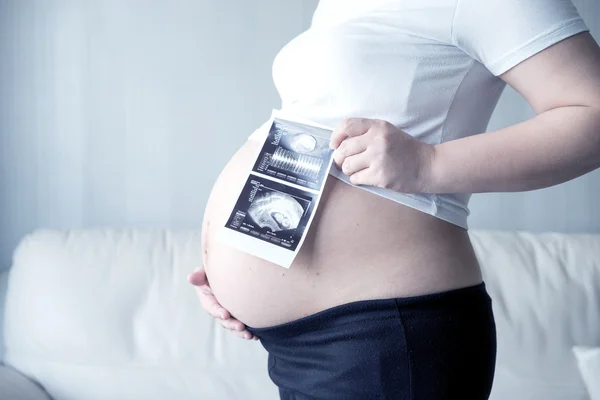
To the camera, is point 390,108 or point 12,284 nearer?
point 390,108

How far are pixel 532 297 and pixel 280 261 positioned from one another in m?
1.25

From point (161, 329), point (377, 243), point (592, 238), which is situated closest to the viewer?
point (377, 243)

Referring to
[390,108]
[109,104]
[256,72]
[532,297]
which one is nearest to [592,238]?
[532,297]

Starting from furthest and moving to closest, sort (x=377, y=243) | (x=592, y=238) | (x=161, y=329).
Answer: (x=592, y=238), (x=161, y=329), (x=377, y=243)

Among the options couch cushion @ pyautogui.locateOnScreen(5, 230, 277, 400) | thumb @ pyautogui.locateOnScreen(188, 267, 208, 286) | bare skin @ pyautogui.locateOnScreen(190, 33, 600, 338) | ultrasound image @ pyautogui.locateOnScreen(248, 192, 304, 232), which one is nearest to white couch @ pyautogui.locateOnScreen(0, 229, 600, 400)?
couch cushion @ pyautogui.locateOnScreen(5, 230, 277, 400)

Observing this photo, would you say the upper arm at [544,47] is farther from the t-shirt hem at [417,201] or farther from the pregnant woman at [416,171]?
the t-shirt hem at [417,201]

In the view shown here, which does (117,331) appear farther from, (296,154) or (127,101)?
(296,154)

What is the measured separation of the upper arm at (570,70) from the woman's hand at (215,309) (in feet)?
1.59

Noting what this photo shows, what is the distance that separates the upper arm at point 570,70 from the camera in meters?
0.59

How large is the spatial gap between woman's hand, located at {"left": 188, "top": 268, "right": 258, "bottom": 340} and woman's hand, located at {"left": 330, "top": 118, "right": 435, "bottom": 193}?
0.30m

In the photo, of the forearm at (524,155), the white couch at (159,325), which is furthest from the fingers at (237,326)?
the white couch at (159,325)

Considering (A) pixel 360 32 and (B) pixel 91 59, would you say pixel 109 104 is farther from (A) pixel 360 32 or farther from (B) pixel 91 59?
(A) pixel 360 32

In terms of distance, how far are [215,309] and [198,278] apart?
0.31 ft

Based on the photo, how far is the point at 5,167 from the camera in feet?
6.16
